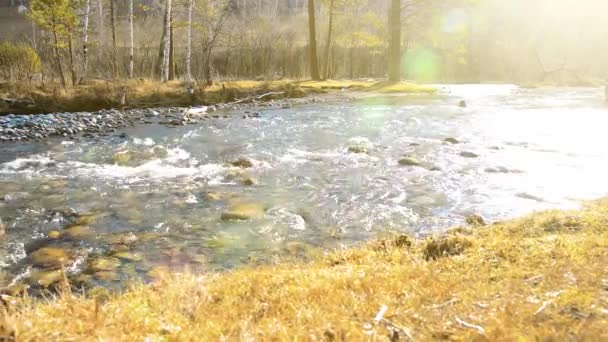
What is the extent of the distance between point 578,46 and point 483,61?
914 inches

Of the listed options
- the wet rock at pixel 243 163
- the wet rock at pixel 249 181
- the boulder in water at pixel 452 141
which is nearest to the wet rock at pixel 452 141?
the boulder in water at pixel 452 141

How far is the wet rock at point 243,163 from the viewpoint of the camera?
390 inches

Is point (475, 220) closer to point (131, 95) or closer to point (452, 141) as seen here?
point (452, 141)

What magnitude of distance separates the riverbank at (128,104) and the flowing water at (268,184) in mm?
1227

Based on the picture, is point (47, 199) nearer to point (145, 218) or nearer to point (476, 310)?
point (145, 218)

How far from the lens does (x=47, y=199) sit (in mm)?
7477

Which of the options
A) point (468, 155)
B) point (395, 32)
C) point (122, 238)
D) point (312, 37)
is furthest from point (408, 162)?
point (312, 37)

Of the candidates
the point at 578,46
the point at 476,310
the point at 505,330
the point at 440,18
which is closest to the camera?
the point at 505,330

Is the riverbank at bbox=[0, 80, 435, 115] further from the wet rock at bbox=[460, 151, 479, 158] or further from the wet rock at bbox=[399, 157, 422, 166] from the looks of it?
the wet rock at bbox=[460, 151, 479, 158]

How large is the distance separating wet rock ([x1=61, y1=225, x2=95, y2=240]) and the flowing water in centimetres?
3

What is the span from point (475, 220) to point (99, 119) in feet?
42.4

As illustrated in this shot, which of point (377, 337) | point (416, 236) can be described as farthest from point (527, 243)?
point (377, 337)

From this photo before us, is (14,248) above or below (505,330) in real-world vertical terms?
below

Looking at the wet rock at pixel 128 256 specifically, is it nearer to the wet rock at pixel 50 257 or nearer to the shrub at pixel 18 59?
the wet rock at pixel 50 257
